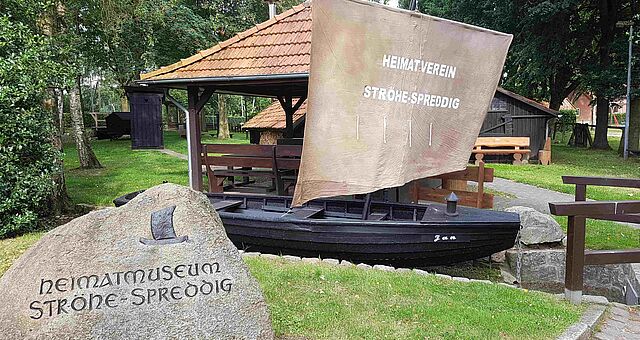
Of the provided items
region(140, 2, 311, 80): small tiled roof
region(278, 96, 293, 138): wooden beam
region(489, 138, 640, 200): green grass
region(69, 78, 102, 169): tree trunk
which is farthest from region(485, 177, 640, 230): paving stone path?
region(69, 78, 102, 169): tree trunk

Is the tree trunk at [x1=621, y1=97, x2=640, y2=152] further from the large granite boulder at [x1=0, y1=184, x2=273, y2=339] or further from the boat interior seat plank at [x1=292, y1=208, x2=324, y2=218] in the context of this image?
the large granite boulder at [x1=0, y1=184, x2=273, y2=339]

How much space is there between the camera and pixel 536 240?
23.2 feet

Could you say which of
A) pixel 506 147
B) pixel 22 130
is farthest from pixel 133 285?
pixel 506 147

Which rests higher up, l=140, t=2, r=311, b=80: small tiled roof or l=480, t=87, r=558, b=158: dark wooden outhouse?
l=140, t=2, r=311, b=80: small tiled roof

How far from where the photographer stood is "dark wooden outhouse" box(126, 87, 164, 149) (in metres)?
20.5

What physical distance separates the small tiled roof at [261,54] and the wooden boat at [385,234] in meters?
2.49

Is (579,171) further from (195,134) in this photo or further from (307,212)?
(195,134)

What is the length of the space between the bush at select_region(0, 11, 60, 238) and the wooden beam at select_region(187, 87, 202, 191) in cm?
216

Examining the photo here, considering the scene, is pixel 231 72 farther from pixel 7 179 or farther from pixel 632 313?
pixel 632 313

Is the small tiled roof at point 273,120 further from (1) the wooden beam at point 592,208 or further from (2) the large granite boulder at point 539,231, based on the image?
(1) the wooden beam at point 592,208

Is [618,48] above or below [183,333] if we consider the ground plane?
above

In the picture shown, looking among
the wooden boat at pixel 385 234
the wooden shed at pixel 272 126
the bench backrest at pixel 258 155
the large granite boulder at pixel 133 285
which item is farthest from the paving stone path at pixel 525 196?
the large granite boulder at pixel 133 285

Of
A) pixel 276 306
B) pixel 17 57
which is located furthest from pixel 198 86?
pixel 276 306

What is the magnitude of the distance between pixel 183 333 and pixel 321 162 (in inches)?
135
